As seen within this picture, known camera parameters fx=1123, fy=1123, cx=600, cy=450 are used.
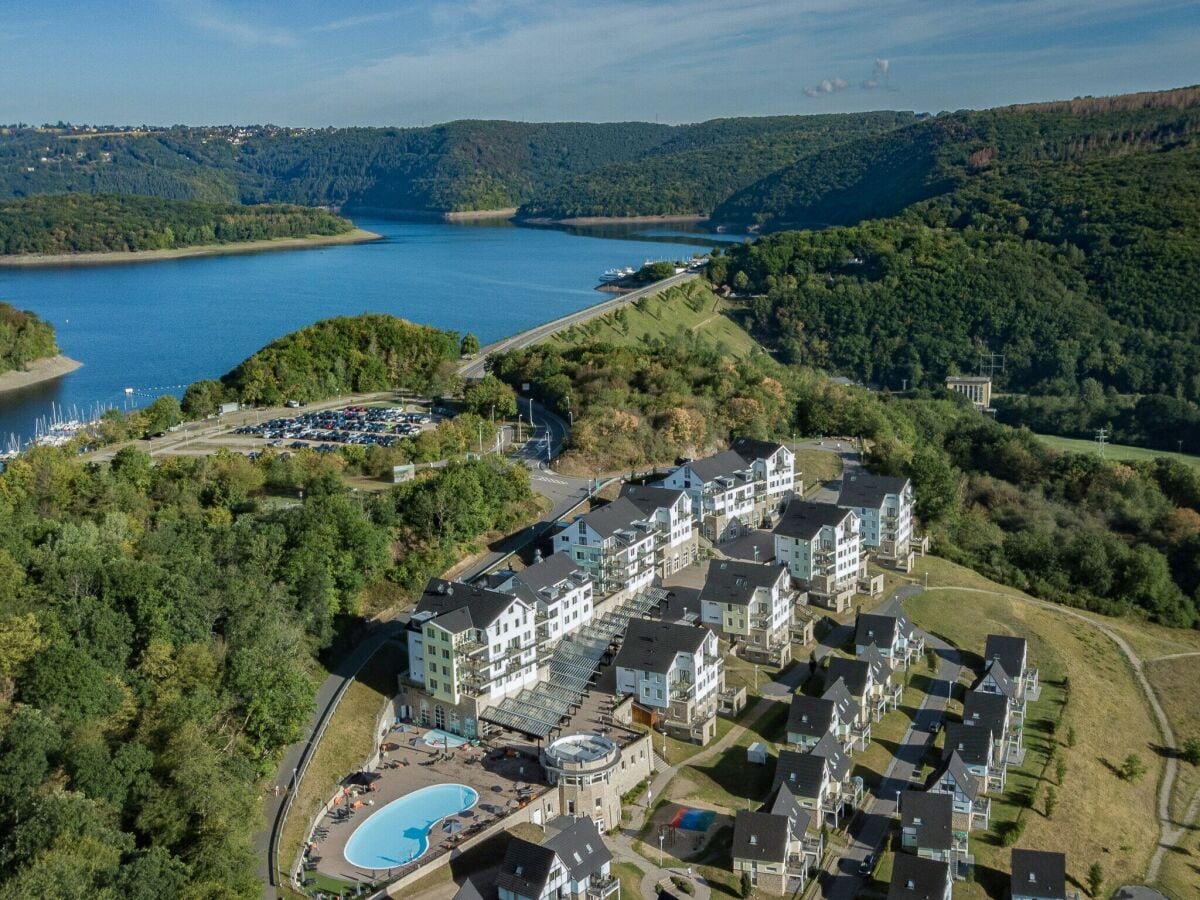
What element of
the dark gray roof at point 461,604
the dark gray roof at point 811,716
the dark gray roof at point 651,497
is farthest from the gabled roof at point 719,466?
the dark gray roof at point 811,716

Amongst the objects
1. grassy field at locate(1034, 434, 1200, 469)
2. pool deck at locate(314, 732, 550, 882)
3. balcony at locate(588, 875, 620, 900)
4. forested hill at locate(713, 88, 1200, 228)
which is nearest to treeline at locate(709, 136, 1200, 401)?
grassy field at locate(1034, 434, 1200, 469)

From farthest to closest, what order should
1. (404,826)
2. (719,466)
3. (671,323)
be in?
(671,323), (719,466), (404,826)

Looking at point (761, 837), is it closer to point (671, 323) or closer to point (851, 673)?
point (851, 673)

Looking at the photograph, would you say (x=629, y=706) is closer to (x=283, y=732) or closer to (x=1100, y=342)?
(x=283, y=732)

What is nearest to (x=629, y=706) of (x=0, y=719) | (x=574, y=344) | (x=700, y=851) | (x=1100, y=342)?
(x=700, y=851)

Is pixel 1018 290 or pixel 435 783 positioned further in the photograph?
pixel 1018 290

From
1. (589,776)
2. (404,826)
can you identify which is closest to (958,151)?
(589,776)

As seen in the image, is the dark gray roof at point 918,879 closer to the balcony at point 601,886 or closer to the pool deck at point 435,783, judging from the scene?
the balcony at point 601,886
